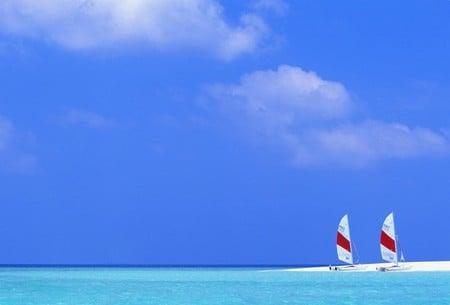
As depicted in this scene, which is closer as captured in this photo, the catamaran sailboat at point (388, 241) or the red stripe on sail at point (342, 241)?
the catamaran sailboat at point (388, 241)

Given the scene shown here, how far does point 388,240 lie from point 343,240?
22.2ft

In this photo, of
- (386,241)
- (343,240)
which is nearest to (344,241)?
(343,240)

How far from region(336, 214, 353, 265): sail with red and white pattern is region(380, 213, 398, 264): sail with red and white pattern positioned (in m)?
5.76

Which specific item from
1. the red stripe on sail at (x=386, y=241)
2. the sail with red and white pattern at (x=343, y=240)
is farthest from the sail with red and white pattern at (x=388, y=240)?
the sail with red and white pattern at (x=343, y=240)

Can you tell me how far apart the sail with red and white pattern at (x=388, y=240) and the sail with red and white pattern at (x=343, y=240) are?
5.76m

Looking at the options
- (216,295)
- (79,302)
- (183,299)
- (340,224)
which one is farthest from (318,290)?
(340,224)

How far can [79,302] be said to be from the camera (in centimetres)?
3666

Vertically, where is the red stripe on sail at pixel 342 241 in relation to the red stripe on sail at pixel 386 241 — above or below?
above

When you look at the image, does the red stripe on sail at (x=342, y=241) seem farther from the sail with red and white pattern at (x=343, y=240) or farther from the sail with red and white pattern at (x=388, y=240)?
the sail with red and white pattern at (x=388, y=240)

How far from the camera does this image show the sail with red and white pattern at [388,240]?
68750 millimetres

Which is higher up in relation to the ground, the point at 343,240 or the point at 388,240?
the point at 343,240

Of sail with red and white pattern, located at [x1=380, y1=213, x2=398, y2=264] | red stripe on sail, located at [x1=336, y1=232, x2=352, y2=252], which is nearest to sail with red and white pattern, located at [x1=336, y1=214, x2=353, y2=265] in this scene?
red stripe on sail, located at [x1=336, y1=232, x2=352, y2=252]

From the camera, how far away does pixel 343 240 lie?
74938 millimetres

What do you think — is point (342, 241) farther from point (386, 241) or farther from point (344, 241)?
point (386, 241)
